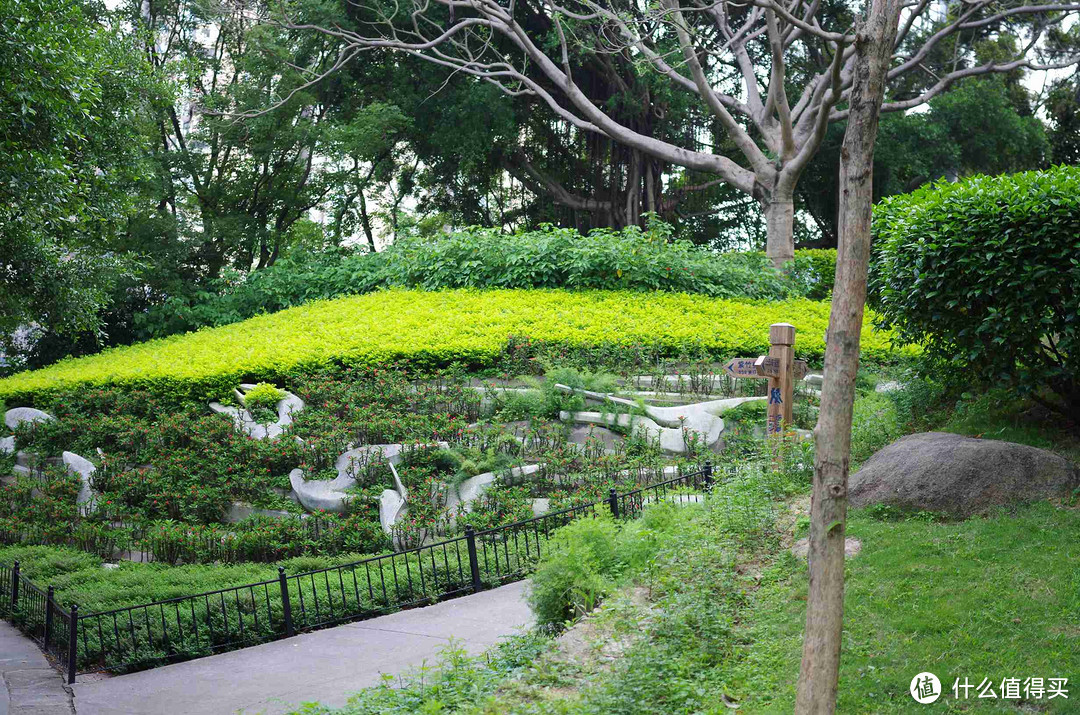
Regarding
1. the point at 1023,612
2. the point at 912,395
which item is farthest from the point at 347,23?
the point at 1023,612

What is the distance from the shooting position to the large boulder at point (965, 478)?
607cm

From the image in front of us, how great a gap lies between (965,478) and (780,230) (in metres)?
11.2

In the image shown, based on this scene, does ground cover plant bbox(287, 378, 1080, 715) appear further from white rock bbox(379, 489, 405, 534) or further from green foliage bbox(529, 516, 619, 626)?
white rock bbox(379, 489, 405, 534)

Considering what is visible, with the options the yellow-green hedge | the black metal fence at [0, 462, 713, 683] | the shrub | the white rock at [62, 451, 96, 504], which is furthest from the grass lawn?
the white rock at [62, 451, 96, 504]

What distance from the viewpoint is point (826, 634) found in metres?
3.37

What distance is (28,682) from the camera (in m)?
5.88

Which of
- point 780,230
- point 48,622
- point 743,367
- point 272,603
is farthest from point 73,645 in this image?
point 780,230

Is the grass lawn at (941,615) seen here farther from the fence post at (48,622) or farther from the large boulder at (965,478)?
the fence post at (48,622)

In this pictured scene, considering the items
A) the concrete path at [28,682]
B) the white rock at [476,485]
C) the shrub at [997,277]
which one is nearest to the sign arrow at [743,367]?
the shrub at [997,277]

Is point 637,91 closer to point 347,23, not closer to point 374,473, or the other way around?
point 347,23

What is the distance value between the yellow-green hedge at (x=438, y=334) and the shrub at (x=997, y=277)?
3993 millimetres

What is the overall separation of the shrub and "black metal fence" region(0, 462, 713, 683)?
2.42 metres

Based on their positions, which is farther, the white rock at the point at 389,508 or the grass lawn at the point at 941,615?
the white rock at the point at 389,508
